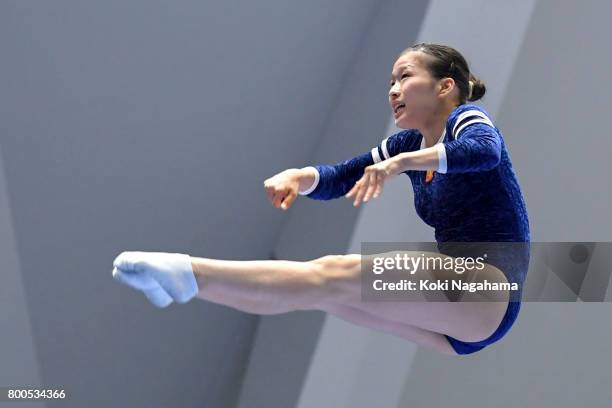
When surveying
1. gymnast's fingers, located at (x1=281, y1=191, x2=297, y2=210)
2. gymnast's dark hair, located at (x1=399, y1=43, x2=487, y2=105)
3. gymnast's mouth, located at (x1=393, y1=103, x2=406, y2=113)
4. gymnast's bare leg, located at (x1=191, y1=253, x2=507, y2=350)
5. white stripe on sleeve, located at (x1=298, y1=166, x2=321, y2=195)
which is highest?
gymnast's dark hair, located at (x1=399, y1=43, x2=487, y2=105)

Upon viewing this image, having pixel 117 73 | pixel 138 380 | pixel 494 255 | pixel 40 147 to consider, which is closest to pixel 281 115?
pixel 117 73

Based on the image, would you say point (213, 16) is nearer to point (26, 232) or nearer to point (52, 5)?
point (52, 5)

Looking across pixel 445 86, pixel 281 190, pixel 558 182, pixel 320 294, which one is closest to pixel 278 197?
pixel 281 190

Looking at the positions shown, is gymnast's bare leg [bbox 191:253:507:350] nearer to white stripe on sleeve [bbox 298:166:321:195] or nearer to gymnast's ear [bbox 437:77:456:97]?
white stripe on sleeve [bbox 298:166:321:195]

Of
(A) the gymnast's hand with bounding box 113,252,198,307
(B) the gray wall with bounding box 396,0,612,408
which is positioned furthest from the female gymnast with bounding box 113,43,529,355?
(B) the gray wall with bounding box 396,0,612,408

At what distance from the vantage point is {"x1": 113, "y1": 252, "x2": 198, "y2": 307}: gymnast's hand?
1.69m

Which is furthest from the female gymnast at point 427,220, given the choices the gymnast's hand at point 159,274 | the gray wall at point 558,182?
the gray wall at point 558,182

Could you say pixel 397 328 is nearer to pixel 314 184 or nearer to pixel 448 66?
pixel 314 184

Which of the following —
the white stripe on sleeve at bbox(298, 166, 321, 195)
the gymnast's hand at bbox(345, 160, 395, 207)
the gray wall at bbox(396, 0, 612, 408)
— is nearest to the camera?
the gymnast's hand at bbox(345, 160, 395, 207)

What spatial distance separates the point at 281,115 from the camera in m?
3.23

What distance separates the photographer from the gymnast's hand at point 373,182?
1.68 metres

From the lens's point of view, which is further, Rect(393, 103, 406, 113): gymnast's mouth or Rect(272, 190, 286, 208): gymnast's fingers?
Rect(393, 103, 406, 113): gymnast's mouth

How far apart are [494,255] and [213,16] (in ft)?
4.80

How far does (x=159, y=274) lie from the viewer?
1.69m
